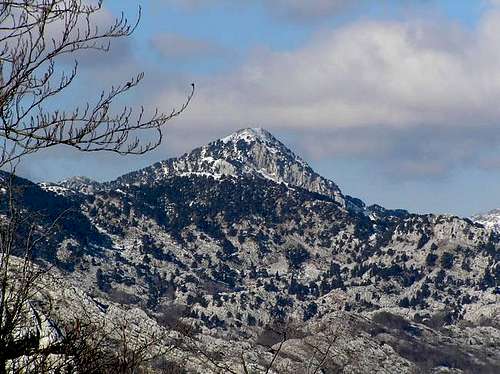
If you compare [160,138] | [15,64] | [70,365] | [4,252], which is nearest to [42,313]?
[70,365]

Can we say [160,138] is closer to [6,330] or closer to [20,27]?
[20,27]

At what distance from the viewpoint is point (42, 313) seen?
20703 mm

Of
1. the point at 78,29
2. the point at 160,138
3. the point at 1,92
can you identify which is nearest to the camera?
the point at 1,92

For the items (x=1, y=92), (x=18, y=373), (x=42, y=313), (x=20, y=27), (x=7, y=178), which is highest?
(x=20, y=27)

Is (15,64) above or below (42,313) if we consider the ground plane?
above

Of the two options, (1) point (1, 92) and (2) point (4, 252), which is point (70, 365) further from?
(1) point (1, 92)

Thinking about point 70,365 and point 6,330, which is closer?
point 6,330

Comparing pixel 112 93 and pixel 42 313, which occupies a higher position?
pixel 112 93

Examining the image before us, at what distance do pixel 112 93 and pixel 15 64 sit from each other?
230 cm

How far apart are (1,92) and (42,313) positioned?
617cm

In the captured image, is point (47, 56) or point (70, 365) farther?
point (70, 365)

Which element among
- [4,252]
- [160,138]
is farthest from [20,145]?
[160,138]

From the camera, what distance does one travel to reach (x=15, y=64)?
17.2m

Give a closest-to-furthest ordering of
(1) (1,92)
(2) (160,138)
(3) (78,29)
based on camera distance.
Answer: (1) (1,92)
(3) (78,29)
(2) (160,138)
